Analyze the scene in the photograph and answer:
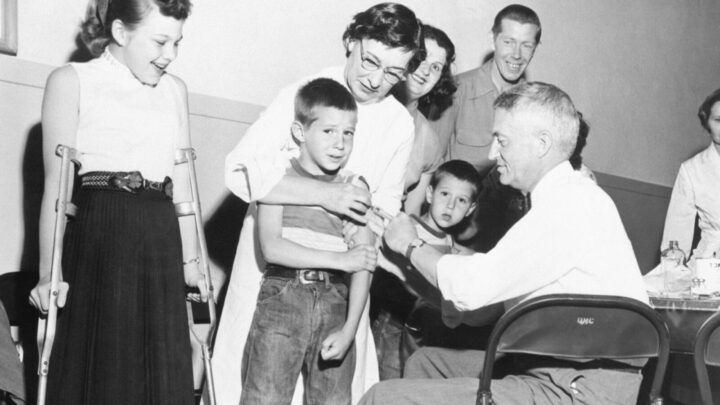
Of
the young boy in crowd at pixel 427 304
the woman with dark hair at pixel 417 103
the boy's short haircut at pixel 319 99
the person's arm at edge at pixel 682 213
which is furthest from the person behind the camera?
the person's arm at edge at pixel 682 213

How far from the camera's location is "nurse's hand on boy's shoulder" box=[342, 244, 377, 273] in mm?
2600

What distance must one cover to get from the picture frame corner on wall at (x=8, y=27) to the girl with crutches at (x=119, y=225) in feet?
2.84

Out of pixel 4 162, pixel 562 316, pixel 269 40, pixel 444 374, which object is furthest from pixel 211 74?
pixel 562 316

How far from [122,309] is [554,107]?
1.48 meters

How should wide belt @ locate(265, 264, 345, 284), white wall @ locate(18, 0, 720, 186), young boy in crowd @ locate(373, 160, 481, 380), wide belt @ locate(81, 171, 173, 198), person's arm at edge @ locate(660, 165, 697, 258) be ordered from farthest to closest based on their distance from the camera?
person's arm at edge @ locate(660, 165, 697, 258), white wall @ locate(18, 0, 720, 186), young boy in crowd @ locate(373, 160, 481, 380), wide belt @ locate(265, 264, 345, 284), wide belt @ locate(81, 171, 173, 198)

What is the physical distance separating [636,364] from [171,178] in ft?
5.18

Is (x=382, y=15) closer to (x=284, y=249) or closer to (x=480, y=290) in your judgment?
(x=284, y=249)

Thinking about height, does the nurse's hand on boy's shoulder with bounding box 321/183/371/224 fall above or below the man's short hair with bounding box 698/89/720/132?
below

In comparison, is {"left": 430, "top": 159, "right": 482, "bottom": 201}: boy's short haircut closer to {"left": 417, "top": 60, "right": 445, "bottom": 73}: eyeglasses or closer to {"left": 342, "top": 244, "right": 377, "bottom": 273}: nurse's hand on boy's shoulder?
{"left": 417, "top": 60, "right": 445, "bottom": 73}: eyeglasses

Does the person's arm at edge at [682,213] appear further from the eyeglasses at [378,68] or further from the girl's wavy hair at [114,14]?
the girl's wavy hair at [114,14]

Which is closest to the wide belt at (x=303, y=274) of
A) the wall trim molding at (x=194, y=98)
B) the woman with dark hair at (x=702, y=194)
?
the wall trim molding at (x=194, y=98)

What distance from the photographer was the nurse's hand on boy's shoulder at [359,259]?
8.53 feet

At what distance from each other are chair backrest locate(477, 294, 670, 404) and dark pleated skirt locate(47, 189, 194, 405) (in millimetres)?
1072

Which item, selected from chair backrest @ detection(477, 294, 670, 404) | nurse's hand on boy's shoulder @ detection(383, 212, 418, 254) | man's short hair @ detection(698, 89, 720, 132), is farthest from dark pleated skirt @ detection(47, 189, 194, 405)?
man's short hair @ detection(698, 89, 720, 132)
